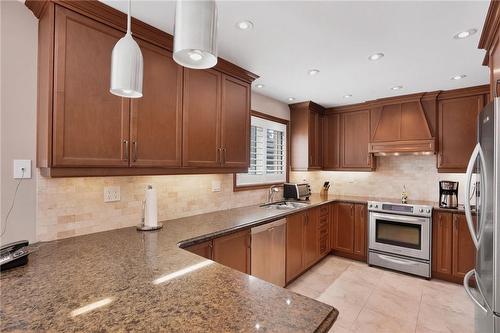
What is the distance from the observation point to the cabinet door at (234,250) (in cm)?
204

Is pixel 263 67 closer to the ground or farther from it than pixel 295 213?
farther from it

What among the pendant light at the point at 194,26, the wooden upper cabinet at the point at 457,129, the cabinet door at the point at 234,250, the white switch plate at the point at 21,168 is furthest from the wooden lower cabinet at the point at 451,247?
the white switch plate at the point at 21,168

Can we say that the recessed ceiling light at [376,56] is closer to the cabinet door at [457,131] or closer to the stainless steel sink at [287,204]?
the cabinet door at [457,131]

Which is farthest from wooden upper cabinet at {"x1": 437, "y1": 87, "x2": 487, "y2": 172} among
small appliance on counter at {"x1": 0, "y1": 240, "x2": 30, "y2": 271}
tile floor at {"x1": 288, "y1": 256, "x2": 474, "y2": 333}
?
small appliance on counter at {"x1": 0, "y1": 240, "x2": 30, "y2": 271}

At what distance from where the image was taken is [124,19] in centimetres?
173

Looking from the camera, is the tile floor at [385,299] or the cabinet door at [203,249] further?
the tile floor at [385,299]

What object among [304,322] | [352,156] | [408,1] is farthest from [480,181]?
[352,156]

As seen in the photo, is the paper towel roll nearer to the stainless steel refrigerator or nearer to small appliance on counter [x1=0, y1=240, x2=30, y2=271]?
small appliance on counter [x1=0, y1=240, x2=30, y2=271]

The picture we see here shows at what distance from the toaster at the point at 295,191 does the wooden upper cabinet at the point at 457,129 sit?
75.1 inches

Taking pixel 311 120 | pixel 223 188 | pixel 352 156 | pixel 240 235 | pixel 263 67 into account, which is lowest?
pixel 240 235

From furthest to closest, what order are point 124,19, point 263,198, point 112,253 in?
point 263,198
point 124,19
point 112,253

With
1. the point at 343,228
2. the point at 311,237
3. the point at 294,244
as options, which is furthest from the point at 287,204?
the point at 343,228

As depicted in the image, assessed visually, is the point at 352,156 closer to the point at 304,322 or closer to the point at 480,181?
the point at 480,181

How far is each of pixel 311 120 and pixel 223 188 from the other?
6.99ft
